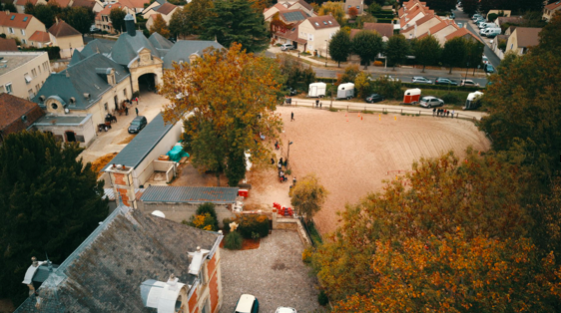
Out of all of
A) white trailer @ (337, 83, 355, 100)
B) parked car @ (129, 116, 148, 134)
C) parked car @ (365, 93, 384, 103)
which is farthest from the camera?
white trailer @ (337, 83, 355, 100)

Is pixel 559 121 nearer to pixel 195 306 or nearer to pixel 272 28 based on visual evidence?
pixel 195 306

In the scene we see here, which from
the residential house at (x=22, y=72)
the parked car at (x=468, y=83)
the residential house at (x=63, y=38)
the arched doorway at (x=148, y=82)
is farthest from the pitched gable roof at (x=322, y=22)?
the residential house at (x=22, y=72)

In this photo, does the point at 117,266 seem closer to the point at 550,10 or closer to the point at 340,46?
the point at 340,46

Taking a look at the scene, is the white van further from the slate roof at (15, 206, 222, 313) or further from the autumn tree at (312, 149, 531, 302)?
the slate roof at (15, 206, 222, 313)

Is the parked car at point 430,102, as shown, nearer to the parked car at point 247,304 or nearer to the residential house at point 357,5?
the parked car at point 247,304

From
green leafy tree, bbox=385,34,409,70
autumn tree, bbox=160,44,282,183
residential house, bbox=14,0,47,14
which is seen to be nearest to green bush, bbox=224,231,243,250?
autumn tree, bbox=160,44,282,183

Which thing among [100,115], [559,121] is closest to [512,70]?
[559,121]

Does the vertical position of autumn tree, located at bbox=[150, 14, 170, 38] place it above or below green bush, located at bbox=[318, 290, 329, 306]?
above
